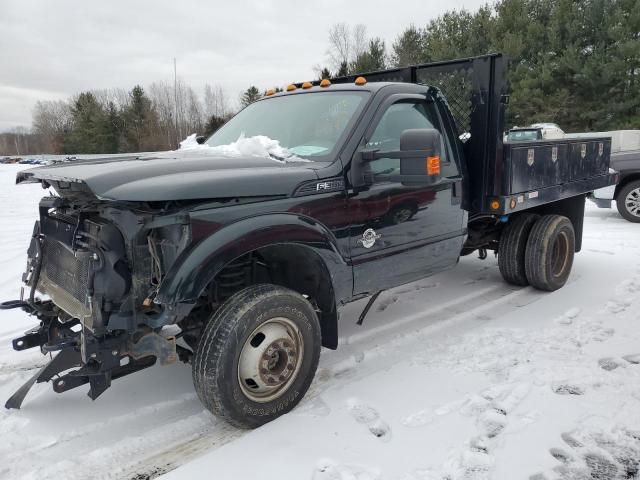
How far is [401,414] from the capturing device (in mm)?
3068

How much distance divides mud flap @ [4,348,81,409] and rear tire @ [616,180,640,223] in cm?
973

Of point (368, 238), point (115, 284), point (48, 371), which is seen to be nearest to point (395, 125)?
point (368, 238)

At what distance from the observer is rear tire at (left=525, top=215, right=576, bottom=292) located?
523cm

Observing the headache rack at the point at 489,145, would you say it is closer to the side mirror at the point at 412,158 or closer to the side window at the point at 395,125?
the side window at the point at 395,125

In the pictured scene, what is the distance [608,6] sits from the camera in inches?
973

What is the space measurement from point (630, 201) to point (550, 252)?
5.51 metres

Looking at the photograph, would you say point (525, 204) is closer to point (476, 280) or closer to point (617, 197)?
point (476, 280)

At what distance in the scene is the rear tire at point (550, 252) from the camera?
17.2 feet

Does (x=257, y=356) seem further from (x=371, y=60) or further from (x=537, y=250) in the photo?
(x=371, y=60)

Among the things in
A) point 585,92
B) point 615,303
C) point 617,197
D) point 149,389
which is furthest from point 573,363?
point 585,92

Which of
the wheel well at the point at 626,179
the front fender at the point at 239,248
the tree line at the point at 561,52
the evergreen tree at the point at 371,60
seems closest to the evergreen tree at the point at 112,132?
the evergreen tree at the point at 371,60

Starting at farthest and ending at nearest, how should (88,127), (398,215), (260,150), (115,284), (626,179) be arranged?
(88,127) < (626,179) < (398,215) < (260,150) < (115,284)

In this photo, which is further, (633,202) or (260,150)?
(633,202)

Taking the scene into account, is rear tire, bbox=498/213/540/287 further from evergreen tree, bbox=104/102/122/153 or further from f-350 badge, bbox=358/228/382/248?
evergreen tree, bbox=104/102/122/153
